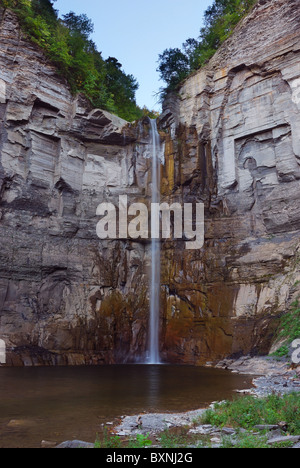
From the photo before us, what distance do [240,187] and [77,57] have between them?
14.0m

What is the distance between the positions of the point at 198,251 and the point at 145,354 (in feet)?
20.3

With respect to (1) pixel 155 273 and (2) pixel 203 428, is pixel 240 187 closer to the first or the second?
(1) pixel 155 273

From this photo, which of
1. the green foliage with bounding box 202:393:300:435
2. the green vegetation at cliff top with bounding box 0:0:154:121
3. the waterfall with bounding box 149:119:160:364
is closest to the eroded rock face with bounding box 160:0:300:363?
the waterfall with bounding box 149:119:160:364

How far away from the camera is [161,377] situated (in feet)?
46.3

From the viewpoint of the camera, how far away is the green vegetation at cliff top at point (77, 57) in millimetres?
23375

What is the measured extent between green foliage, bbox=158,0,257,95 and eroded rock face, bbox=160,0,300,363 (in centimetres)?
335

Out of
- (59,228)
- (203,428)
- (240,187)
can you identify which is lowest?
(203,428)

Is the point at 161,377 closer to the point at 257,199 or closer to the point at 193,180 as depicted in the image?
the point at 257,199

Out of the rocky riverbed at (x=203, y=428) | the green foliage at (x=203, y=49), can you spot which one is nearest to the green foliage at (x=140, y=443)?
the rocky riverbed at (x=203, y=428)

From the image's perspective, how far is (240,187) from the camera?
71.9 ft

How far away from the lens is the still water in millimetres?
6508

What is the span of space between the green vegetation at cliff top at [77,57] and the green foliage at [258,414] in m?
21.2

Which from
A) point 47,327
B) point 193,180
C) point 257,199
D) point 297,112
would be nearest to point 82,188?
point 193,180

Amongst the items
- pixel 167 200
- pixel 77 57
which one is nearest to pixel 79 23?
pixel 77 57
